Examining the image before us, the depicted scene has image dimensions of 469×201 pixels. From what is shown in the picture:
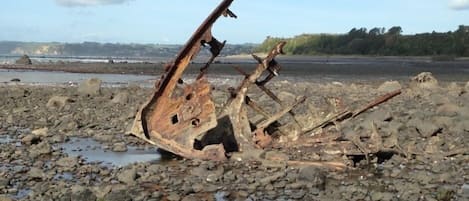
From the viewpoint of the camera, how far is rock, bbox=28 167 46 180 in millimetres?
10055

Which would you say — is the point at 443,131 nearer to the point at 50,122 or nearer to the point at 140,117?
the point at 140,117

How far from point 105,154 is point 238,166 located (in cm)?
295

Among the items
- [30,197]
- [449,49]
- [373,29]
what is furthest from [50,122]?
[373,29]

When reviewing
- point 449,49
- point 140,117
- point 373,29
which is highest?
point 373,29

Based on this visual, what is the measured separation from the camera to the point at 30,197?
862cm

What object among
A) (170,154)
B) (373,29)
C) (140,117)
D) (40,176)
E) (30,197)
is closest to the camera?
(30,197)

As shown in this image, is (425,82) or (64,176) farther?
(425,82)

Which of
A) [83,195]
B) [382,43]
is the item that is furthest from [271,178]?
[382,43]

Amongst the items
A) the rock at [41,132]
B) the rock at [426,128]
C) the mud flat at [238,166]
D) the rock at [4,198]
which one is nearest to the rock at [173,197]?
the mud flat at [238,166]

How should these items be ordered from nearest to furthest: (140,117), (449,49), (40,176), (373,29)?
(40,176) < (140,117) < (449,49) < (373,29)

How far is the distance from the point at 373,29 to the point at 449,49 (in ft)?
119

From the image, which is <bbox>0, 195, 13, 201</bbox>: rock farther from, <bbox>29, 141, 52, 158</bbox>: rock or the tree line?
the tree line

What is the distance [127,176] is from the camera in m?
10.0

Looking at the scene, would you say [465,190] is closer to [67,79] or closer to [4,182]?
[4,182]
